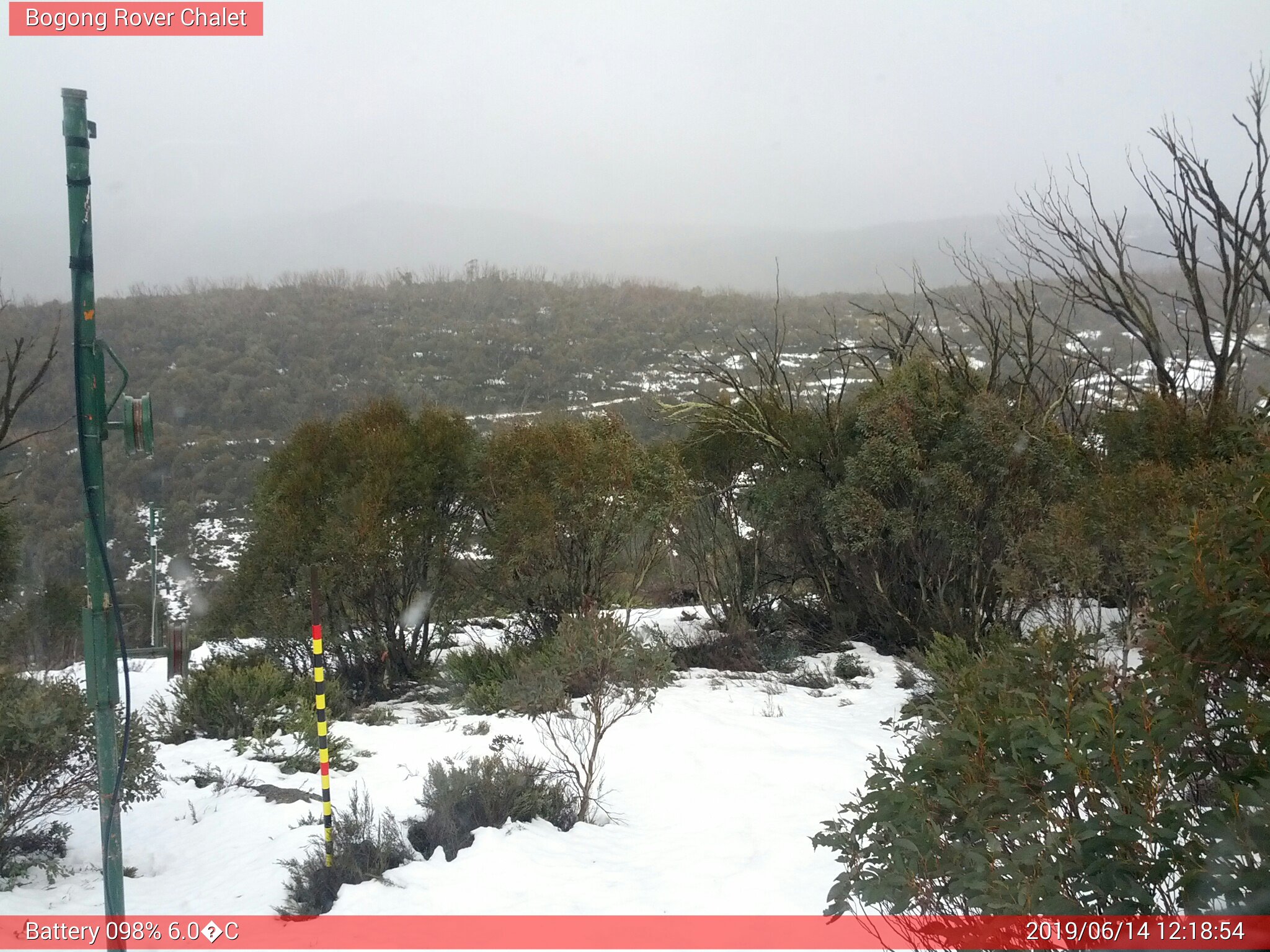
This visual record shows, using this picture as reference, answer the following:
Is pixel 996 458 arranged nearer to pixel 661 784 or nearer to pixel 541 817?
pixel 661 784

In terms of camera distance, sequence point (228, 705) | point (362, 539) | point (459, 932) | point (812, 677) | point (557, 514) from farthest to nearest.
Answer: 1. point (557, 514)
2. point (362, 539)
3. point (812, 677)
4. point (228, 705)
5. point (459, 932)

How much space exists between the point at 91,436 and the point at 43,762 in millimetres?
2844

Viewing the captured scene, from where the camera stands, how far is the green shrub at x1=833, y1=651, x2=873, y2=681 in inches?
441

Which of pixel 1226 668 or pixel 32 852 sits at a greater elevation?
pixel 1226 668

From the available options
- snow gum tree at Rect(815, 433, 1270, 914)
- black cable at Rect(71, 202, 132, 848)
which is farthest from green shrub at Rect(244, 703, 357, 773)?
snow gum tree at Rect(815, 433, 1270, 914)

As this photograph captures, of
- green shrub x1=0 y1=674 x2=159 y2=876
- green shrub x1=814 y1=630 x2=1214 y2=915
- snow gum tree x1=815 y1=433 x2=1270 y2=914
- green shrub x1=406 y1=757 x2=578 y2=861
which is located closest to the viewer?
snow gum tree x1=815 y1=433 x2=1270 y2=914

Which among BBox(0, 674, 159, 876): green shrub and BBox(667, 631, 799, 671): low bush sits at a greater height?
BBox(0, 674, 159, 876): green shrub

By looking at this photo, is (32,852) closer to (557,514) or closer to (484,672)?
(484,672)

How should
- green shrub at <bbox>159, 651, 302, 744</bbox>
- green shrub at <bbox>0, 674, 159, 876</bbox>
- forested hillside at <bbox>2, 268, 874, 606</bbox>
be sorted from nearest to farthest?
green shrub at <bbox>0, 674, 159, 876</bbox>, green shrub at <bbox>159, 651, 302, 744</bbox>, forested hillside at <bbox>2, 268, 874, 606</bbox>

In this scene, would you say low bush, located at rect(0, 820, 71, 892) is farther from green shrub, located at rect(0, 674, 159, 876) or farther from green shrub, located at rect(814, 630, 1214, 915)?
green shrub, located at rect(814, 630, 1214, 915)

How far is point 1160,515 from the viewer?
25.6 feet

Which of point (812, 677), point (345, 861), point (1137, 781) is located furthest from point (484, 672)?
point (1137, 781)

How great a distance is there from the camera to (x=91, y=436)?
130 inches

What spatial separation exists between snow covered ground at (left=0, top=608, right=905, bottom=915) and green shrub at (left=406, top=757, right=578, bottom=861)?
0.41 ft
